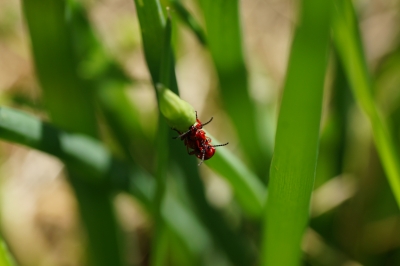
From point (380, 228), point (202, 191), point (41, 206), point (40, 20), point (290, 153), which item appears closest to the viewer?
point (290, 153)

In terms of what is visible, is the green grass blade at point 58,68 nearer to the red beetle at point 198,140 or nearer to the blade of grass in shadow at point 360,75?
the red beetle at point 198,140

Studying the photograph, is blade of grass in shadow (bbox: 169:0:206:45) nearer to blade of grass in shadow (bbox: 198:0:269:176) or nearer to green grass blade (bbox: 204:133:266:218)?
blade of grass in shadow (bbox: 198:0:269:176)

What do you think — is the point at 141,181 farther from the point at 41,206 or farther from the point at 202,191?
the point at 41,206

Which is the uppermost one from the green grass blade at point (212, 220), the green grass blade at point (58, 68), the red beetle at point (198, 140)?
the green grass blade at point (58, 68)

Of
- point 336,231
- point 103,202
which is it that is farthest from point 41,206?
point 336,231

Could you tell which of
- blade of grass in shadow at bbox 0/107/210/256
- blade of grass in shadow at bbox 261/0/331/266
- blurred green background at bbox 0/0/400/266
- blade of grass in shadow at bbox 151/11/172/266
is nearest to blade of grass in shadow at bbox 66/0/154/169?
blurred green background at bbox 0/0/400/266

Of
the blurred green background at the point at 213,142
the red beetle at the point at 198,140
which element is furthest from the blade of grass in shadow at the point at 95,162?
the red beetle at the point at 198,140
